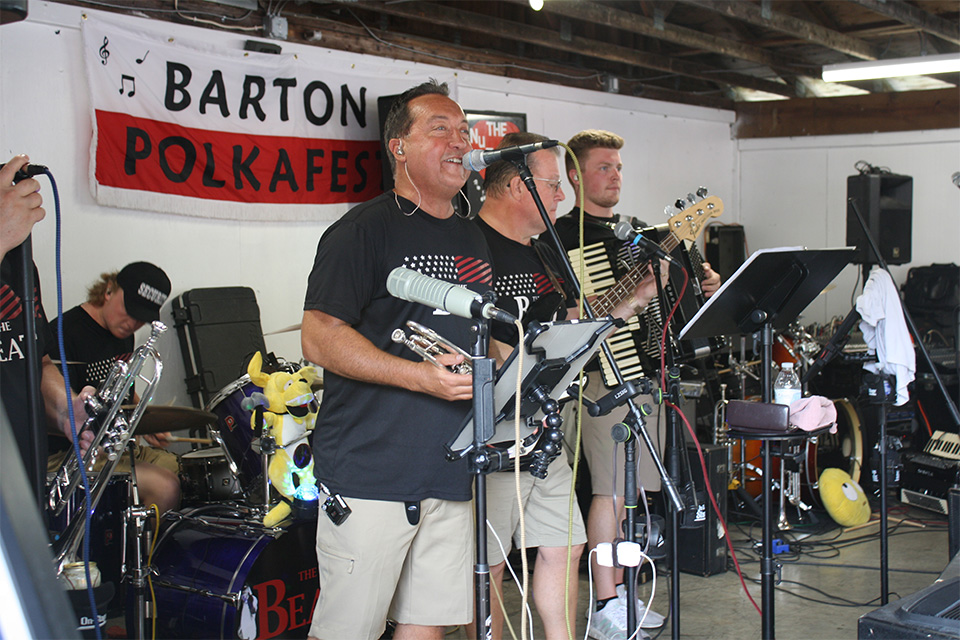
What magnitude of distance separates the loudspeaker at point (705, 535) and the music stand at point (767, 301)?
5.43 feet

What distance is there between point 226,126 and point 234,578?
2753 millimetres

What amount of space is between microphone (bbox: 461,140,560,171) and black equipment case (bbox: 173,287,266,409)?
2.74m

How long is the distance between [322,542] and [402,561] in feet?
0.69

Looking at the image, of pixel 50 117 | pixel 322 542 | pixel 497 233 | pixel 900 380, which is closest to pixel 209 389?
pixel 50 117

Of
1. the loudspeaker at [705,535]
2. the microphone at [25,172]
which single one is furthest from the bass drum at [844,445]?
the microphone at [25,172]

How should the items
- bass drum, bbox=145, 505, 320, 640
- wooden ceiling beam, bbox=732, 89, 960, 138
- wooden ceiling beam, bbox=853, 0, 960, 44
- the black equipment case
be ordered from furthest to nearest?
1. wooden ceiling beam, bbox=732, 89, 960, 138
2. wooden ceiling beam, bbox=853, 0, 960, 44
3. the black equipment case
4. bass drum, bbox=145, 505, 320, 640

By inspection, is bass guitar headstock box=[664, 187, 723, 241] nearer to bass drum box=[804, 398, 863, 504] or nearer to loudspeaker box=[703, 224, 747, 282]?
bass drum box=[804, 398, 863, 504]

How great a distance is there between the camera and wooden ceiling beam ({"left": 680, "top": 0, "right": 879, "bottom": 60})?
5539 millimetres

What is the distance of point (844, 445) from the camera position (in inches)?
233

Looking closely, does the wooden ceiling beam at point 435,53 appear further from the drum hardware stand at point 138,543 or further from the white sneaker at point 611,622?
the white sneaker at point 611,622

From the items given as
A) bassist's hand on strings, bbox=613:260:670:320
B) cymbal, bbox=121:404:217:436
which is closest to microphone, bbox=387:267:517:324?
bassist's hand on strings, bbox=613:260:670:320

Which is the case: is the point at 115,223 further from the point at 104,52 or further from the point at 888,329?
the point at 888,329

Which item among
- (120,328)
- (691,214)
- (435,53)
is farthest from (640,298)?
(435,53)

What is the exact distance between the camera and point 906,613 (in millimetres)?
1705
